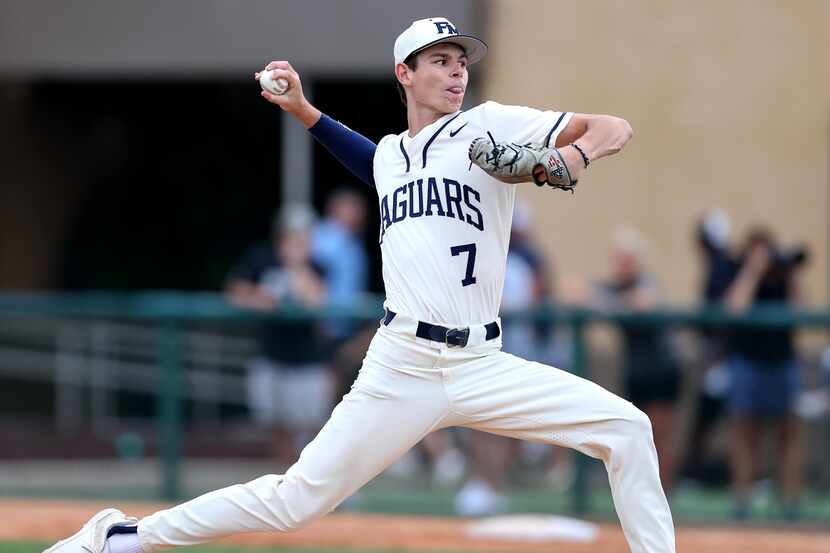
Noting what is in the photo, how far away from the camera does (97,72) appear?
46.0 feet

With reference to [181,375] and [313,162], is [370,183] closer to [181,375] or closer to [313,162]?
[181,375]

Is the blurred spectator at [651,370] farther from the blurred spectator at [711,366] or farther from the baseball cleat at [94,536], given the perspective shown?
the baseball cleat at [94,536]

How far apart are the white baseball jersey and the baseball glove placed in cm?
31

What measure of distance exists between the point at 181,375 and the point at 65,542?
5.15m

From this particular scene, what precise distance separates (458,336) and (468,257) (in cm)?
28

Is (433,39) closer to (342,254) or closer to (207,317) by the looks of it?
(207,317)

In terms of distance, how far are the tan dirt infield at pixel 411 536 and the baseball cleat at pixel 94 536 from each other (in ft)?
8.68

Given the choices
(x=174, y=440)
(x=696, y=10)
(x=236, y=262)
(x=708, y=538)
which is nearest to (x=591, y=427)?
(x=708, y=538)

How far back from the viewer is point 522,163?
477 centimetres

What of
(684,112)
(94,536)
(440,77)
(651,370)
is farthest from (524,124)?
(684,112)

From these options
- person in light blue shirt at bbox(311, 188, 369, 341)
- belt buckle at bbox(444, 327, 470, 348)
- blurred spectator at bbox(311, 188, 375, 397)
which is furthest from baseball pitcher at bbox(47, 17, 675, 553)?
person in light blue shirt at bbox(311, 188, 369, 341)

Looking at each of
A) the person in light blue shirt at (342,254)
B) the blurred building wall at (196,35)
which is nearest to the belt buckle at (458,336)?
the person in light blue shirt at (342,254)

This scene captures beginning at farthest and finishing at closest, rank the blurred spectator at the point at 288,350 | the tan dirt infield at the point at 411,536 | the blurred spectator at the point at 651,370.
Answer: the blurred spectator at the point at 288,350 → the blurred spectator at the point at 651,370 → the tan dirt infield at the point at 411,536

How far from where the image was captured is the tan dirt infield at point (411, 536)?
8.15 m
